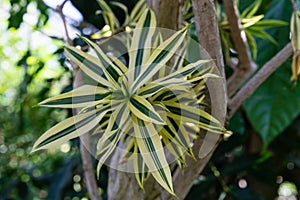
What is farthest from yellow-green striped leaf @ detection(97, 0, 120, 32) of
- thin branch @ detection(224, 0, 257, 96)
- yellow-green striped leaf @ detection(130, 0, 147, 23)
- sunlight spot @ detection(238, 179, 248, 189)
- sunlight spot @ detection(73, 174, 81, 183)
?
sunlight spot @ detection(238, 179, 248, 189)

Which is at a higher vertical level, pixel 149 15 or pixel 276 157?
pixel 149 15

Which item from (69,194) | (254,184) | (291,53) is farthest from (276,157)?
(291,53)

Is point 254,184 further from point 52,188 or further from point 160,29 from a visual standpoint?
point 160,29

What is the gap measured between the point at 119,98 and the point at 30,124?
100 centimetres

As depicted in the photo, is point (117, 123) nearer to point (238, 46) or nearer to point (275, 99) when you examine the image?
point (238, 46)

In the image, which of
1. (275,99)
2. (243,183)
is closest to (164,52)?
(275,99)

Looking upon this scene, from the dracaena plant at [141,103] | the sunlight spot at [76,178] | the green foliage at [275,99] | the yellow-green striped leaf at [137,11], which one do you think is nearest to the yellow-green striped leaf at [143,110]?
the dracaena plant at [141,103]

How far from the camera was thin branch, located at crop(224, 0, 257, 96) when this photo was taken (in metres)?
0.45

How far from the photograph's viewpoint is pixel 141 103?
33 centimetres

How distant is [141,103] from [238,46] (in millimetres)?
182

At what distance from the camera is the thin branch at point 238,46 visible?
1.48ft

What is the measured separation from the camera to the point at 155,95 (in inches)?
14.3

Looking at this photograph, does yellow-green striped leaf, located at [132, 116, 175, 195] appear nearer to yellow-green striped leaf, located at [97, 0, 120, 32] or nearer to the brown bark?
the brown bark

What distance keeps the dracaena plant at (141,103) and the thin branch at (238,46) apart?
3.5 inches
